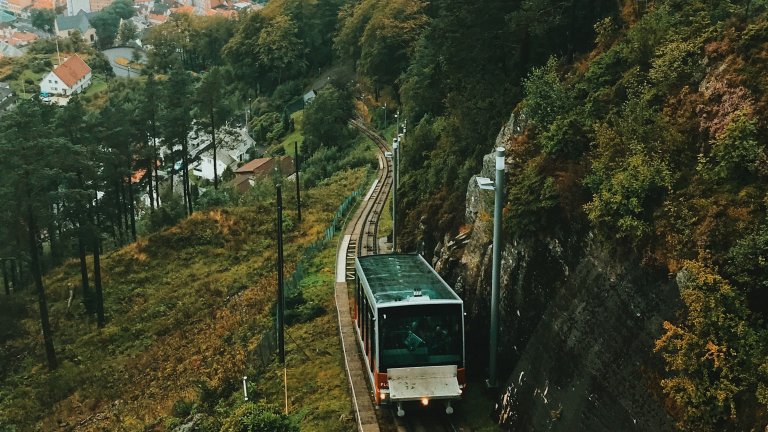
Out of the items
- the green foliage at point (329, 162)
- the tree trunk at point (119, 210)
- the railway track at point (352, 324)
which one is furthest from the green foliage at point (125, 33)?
the railway track at point (352, 324)

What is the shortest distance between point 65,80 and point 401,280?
5173 inches

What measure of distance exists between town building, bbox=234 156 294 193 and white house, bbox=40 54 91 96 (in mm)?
71012

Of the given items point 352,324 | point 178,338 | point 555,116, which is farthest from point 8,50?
point 555,116

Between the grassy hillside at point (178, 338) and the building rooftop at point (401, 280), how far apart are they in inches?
168

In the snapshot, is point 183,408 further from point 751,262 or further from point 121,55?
point 121,55

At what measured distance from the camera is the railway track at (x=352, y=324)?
18172 mm

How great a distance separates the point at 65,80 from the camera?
12950 cm

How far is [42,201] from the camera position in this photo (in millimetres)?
30812

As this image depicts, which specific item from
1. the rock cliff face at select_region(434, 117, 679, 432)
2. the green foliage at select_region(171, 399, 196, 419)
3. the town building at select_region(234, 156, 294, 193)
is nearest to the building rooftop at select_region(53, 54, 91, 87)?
the town building at select_region(234, 156, 294, 193)

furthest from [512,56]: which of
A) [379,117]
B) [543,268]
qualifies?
[379,117]

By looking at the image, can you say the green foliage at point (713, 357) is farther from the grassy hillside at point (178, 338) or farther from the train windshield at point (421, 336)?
the grassy hillside at point (178, 338)

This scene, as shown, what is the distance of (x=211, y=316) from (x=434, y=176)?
15.2 meters

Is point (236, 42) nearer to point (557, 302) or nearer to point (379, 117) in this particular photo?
point (379, 117)

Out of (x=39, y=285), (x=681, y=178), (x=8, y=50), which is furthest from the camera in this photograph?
(x=8, y=50)
